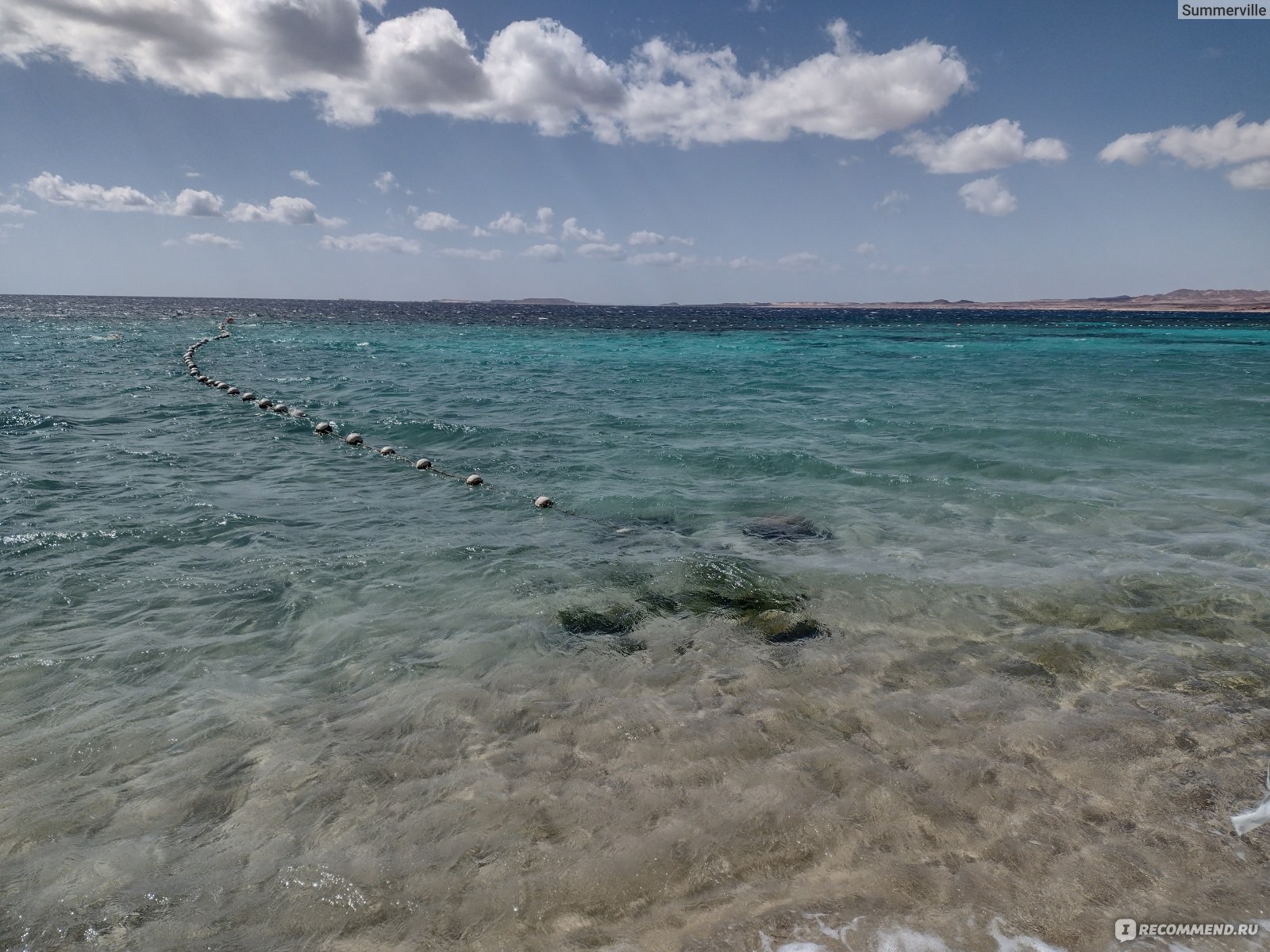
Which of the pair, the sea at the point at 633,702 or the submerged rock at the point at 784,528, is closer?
the sea at the point at 633,702

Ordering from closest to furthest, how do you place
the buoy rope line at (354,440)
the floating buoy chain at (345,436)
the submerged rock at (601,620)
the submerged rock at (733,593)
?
the submerged rock at (601,620), the submerged rock at (733,593), the buoy rope line at (354,440), the floating buoy chain at (345,436)

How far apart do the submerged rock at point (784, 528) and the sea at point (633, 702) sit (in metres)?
0.07

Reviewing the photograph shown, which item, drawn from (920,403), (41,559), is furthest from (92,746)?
(920,403)

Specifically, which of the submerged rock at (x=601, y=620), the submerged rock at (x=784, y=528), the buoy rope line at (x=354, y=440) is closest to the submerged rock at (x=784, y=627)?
the submerged rock at (x=601, y=620)

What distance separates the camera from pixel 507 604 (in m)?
6.98

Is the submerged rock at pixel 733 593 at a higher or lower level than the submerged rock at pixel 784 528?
lower

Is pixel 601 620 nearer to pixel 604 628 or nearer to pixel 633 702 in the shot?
pixel 604 628

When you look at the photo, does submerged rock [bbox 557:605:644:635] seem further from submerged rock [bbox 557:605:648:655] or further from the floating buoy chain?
the floating buoy chain

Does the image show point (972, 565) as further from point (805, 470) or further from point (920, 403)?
point (920, 403)

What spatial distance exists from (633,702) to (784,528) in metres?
4.72

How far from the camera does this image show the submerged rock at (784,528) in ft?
29.6

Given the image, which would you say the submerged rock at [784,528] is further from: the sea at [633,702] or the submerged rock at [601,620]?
the submerged rock at [601,620]

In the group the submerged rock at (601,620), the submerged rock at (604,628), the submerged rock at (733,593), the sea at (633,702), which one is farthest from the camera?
the submerged rock at (733,593)

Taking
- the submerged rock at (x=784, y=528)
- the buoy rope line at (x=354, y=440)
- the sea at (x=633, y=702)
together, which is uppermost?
the buoy rope line at (x=354, y=440)
